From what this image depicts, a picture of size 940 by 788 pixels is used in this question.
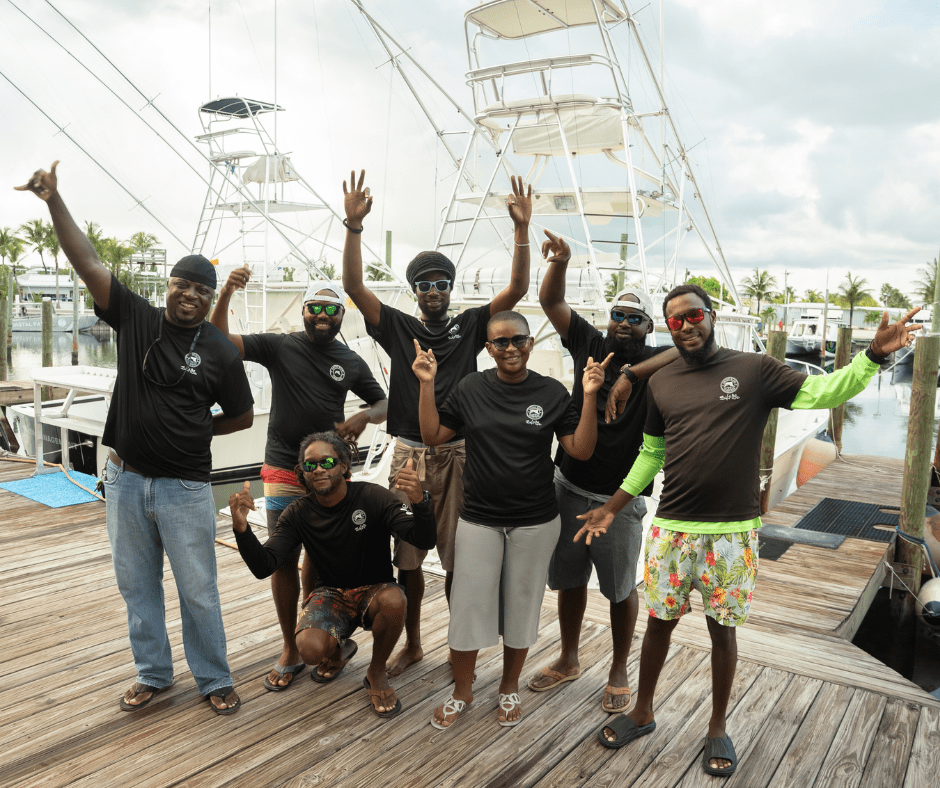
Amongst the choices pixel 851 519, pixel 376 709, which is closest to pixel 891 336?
pixel 376 709

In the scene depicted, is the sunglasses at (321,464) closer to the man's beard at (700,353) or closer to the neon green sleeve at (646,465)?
the neon green sleeve at (646,465)

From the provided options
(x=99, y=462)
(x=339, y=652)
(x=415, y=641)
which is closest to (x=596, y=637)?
(x=415, y=641)

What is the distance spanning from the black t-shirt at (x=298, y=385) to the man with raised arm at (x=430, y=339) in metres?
0.28

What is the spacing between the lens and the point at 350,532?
312cm

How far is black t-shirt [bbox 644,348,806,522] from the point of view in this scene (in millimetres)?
2592

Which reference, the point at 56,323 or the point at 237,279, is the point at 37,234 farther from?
the point at 237,279

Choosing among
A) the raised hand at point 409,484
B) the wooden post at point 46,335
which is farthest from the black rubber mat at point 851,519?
the wooden post at point 46,335

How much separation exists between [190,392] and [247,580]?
7.29ft

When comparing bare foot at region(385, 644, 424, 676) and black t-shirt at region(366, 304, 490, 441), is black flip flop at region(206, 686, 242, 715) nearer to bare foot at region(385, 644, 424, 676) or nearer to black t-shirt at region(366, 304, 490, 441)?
bare foot at region(385, 644, 424, 676)

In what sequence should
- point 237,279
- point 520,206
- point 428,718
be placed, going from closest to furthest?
point 428,718 → point 520,206 → point 237,279

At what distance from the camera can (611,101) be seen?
800 cm

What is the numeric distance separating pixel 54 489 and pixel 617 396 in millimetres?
6166

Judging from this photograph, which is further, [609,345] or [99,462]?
[99,462]

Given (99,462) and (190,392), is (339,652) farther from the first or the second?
(99,462)
